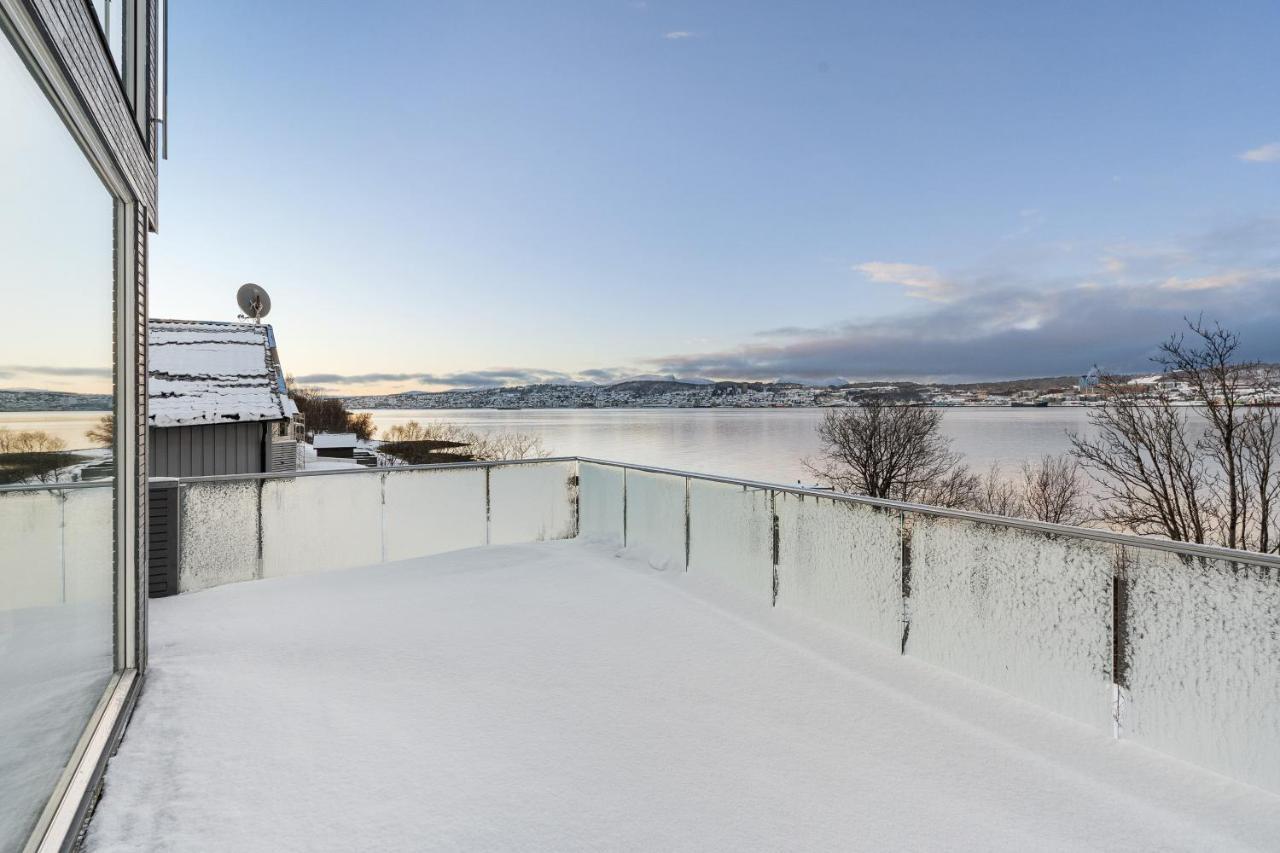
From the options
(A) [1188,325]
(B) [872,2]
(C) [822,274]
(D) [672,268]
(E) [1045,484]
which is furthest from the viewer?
(E) [1045,484]

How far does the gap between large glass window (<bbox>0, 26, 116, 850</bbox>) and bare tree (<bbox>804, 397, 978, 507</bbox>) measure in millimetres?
30636

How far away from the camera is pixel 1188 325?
18422mm

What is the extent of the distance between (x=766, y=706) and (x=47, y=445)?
2.99 m

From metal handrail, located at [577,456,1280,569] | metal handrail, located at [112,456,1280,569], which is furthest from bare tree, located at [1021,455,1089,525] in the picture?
metal handrail, located at [577,456,1280,569]

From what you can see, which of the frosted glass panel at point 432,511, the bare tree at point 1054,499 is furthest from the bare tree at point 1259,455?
the frosted glass panel at point 432,511

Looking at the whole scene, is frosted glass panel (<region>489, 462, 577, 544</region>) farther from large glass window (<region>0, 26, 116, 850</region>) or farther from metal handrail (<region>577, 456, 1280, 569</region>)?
large glass window (<region>0, 26, 116, 850</region>)

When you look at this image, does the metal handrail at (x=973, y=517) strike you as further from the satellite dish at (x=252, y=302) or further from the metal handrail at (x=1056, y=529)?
the satellite dish at (x=252, y=302)

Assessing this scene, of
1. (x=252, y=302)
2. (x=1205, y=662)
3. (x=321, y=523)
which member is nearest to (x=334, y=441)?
(x=252, y=302)

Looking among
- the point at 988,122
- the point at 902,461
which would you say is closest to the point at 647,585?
the point at 988,122

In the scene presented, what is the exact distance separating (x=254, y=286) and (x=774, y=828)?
15.3 meters

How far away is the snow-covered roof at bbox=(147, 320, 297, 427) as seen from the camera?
30.2 ft

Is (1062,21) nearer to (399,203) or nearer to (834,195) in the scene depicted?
(834,195)

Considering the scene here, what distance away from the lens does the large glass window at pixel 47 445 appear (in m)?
1.56

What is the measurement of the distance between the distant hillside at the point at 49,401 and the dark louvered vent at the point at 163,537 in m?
2.88
